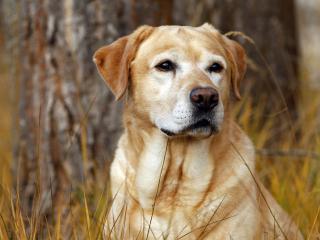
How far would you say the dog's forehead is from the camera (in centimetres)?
371

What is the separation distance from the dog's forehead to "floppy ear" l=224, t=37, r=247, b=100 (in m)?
0.09

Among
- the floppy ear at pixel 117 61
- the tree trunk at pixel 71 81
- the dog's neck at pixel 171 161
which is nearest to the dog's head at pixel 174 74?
the floppy ear at pixel 117 61

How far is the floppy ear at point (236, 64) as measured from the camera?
385cm

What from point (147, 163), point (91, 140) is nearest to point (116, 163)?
point (147, 163)

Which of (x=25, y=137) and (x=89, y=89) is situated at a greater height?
(x=89, y=89)

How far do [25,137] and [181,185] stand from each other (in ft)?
6.08

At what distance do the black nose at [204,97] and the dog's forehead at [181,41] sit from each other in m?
0.43

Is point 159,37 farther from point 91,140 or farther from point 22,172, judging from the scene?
point 22,172

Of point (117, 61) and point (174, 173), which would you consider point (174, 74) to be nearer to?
point (117, 61)

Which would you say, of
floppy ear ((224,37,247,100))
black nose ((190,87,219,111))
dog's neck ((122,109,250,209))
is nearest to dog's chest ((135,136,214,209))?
dog's neck ((122,109,250,209))

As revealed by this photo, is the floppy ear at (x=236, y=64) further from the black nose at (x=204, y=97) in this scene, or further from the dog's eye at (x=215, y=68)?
the black nose at (x=204, y=97)

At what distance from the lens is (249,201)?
345 cm

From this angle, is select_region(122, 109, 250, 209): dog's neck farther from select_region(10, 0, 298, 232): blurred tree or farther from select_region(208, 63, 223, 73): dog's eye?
select_region(10, 0, 298, 232): blurred tree

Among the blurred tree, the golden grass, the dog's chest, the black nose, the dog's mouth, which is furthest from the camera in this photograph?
the blurred tree
